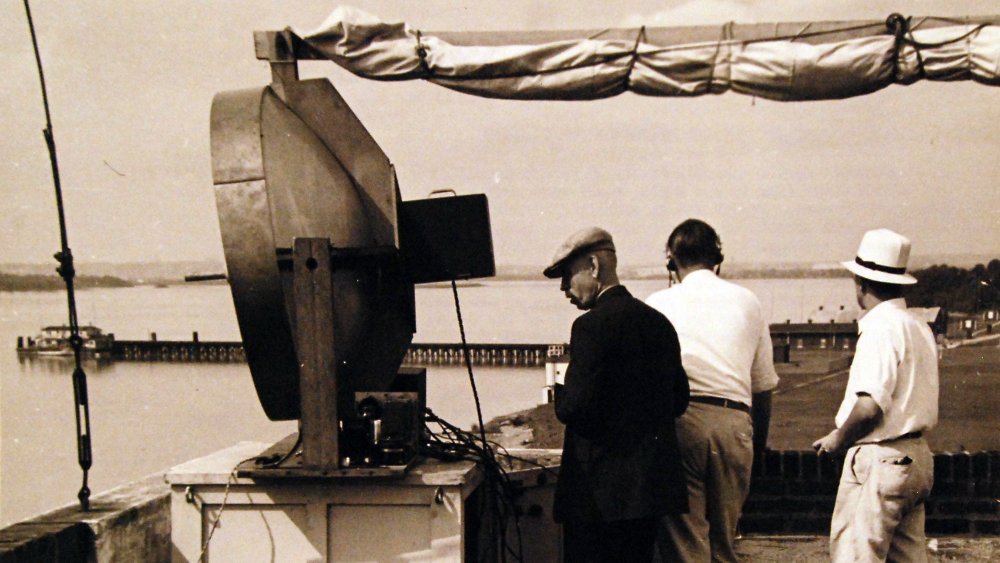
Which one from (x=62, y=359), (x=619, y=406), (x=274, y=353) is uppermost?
(x=274, y=353)

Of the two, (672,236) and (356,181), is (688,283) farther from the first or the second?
(356,181)

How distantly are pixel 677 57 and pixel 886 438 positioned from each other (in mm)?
1734

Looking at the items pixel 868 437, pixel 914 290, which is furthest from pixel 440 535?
pixel 914 290

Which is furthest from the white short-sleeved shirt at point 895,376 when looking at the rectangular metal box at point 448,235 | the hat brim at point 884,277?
the rectangular metal box at point 448,235

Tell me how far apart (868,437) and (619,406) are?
907mm

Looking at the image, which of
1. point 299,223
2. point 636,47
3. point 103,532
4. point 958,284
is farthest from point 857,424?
point 958,284

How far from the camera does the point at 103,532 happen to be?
3150mm

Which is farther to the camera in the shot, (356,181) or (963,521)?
(963,521)

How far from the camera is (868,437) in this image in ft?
9.96

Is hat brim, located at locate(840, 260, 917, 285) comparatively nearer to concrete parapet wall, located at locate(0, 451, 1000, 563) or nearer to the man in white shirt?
the man in white shirt

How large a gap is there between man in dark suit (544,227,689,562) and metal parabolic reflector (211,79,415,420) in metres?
0.74

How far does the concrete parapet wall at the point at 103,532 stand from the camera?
2.89 meters

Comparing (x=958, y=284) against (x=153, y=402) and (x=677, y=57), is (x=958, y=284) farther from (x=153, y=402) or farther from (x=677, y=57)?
(x=153, y=402)

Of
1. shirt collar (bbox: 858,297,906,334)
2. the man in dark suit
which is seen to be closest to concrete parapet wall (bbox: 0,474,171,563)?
the man in dark suit
